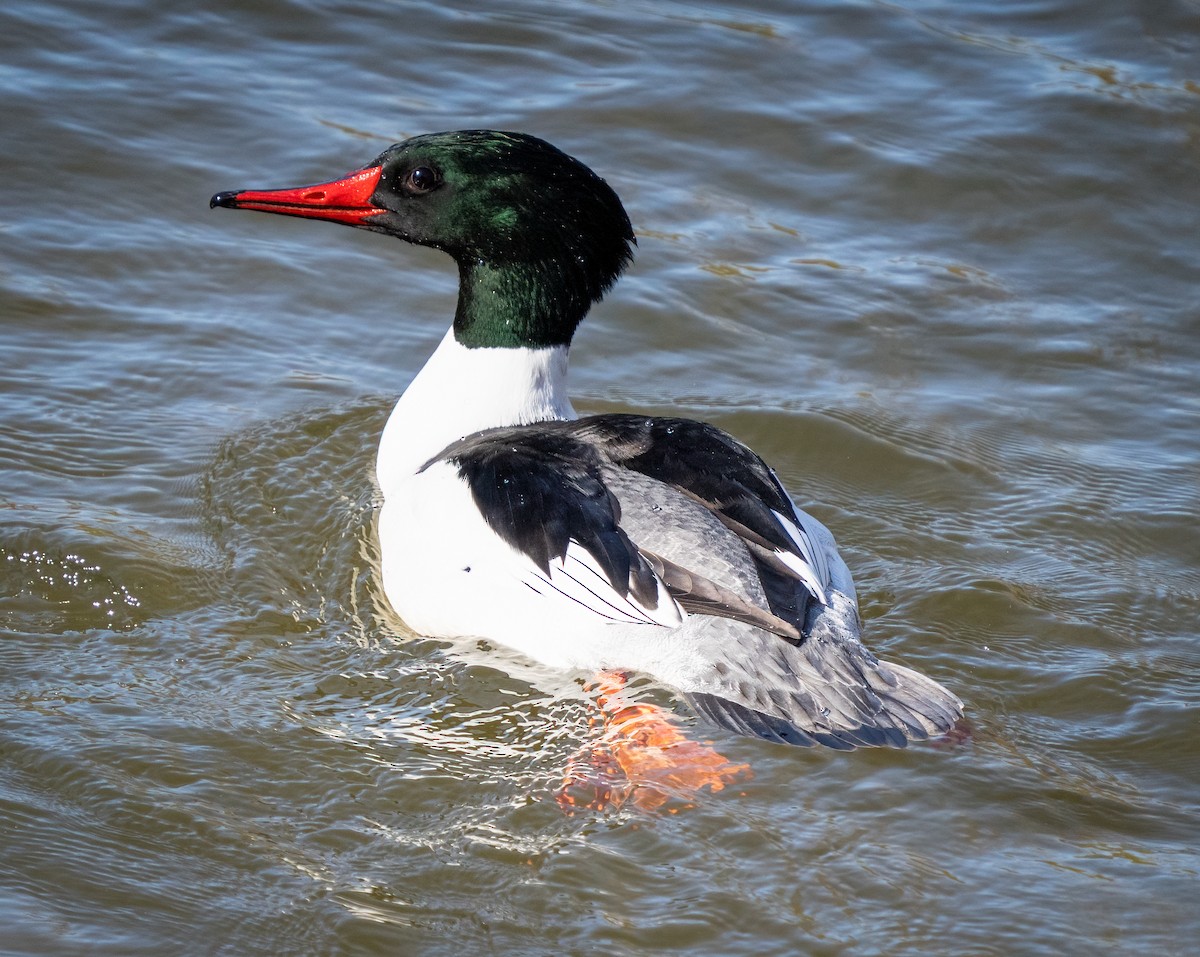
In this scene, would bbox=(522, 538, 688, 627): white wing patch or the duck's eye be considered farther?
the duck's eye

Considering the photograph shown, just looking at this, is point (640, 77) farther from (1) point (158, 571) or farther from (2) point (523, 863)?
(2) point (523, 863)

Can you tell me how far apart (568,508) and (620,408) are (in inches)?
79.4

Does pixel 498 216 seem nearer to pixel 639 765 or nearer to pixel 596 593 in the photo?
pixel 596 593

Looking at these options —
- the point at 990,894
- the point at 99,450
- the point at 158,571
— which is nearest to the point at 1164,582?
the point at 990,894

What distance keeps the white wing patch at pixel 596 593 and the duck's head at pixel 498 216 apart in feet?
3.92

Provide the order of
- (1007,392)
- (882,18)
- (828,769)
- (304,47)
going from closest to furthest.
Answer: (828,769), (1007,392), (304,47), (882,18)

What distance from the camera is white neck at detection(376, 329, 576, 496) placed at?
5.23 m

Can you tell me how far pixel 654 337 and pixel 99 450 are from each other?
2.54m

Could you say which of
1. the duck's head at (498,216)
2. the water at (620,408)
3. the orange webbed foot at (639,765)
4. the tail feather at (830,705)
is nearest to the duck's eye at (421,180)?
the duck's head at (498,216)

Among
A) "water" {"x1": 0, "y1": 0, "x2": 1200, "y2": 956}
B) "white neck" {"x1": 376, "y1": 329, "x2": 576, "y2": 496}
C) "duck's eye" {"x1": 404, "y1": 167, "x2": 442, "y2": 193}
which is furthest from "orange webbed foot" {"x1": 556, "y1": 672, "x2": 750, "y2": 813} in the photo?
"duck's eye" {"x1": 404, "y1": 167, "x2": 442, "y2": 193}

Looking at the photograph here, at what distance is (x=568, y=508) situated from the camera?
4.32 m

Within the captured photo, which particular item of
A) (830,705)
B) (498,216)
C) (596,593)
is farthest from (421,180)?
(830,705)

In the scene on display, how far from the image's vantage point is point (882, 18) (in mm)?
9805

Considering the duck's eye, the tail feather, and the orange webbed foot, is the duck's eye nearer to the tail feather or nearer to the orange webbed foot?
the orange webbed foot
